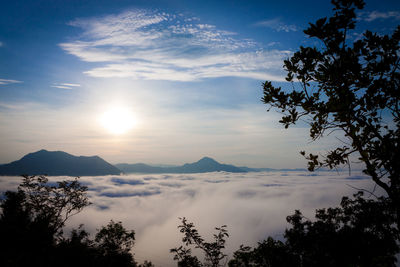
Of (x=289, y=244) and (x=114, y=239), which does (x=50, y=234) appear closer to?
(x=114, y=239)

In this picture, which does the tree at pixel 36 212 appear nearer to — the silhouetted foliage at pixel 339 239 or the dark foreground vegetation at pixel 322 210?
the dark foreground vegetation at pixel 322 210

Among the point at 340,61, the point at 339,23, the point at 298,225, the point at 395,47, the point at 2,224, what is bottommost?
the point at 2,224

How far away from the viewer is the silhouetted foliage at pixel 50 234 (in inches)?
645

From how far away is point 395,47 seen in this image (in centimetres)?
487

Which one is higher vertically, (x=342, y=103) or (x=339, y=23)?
(x=339, y=23)

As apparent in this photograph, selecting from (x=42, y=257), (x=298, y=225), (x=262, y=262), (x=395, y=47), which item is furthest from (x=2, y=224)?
(x=395, y=47)

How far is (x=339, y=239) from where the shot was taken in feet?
51.5

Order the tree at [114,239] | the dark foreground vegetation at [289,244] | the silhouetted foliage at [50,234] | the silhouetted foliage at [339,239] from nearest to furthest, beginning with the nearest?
the dark foreground vegetation at [289,244] → the silhouetted foliage at [339,239] → the silhouetted foliage at [50,234] → the tree at [114,239]

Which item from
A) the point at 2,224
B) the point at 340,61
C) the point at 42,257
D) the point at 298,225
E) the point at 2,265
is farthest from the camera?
the point at 2,224

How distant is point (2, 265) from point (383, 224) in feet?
85.0

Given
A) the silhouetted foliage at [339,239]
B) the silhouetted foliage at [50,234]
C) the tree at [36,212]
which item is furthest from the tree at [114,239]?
the silhouetted foliage at [339,239]

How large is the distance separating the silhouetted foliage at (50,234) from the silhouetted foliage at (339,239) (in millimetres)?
13155

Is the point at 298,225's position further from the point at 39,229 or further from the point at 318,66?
the point at 39,229

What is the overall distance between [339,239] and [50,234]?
26197 mm
